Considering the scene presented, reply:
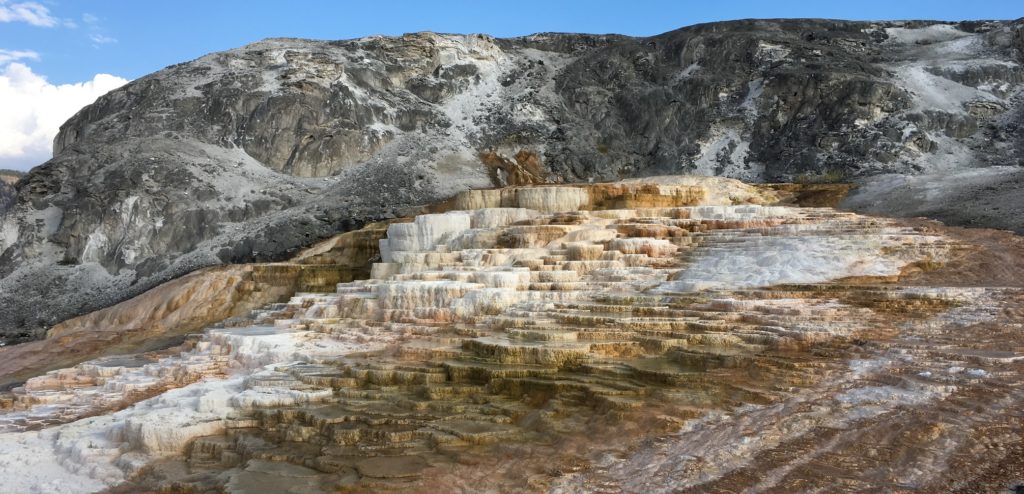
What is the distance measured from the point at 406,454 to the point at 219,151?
21.1 meters

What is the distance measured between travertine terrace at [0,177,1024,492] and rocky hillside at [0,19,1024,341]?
25.1ft

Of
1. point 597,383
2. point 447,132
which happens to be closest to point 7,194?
point 447,132

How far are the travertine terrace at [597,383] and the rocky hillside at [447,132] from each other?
7.65 m

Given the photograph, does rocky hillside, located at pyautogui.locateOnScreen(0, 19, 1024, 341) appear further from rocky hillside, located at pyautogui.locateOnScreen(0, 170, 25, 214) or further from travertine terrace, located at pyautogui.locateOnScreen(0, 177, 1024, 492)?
travertine terrace, located at pyautogui.locateOnScreen(0, 177, 1024, 492)

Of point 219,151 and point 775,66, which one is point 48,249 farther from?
point 775,66

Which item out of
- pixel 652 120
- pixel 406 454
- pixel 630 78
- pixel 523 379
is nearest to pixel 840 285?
pixel 523 379

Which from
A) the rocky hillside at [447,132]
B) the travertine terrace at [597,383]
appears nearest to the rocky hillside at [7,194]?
the rocky hillside at [447,132]

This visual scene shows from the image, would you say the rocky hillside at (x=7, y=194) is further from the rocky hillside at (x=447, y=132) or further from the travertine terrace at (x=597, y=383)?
the travertine terrace at (x=597, y=383)

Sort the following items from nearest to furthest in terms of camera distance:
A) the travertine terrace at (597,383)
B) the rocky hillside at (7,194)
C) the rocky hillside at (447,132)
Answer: the travertine terrace at (597,383) → the rocky hillside at (447,132) → the rocky hillside at (7,194)

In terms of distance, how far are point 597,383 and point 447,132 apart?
73.2 feet

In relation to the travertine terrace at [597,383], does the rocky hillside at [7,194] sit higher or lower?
higher

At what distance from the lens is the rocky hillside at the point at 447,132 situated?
20.9m

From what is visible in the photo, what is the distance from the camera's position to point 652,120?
29.4 m

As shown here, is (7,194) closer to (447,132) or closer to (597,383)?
(447,132)
